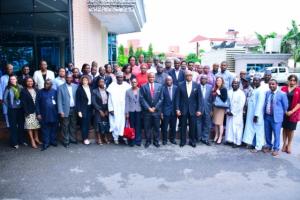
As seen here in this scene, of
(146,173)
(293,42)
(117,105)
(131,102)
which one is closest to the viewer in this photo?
(146,173)

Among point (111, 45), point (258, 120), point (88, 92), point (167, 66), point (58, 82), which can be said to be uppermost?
point (111, 45)

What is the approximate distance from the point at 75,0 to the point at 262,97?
6.26 m

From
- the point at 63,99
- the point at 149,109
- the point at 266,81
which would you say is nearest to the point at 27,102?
the point at 63,99

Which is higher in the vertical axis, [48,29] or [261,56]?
[48,29]

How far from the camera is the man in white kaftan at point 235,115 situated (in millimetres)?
7148

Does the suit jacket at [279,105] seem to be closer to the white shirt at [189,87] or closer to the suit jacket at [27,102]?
the white shirt at [189,87]

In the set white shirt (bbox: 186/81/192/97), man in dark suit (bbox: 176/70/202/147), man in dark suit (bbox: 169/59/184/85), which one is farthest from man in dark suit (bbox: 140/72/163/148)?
man in dark suit (bbox: 169/59/184/85)

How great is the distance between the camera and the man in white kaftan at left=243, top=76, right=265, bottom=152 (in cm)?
690

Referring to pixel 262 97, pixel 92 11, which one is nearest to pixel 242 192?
pixel 262 97

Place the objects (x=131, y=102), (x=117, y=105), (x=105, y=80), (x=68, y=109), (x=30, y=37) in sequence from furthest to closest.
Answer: (x=30, y=37), (x=105, y=80), (x=117, y=105), (x=131, y=102), (x=68, y=109)

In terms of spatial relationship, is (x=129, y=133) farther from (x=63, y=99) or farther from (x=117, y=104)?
(x=63, y=99)

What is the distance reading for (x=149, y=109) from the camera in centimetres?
709

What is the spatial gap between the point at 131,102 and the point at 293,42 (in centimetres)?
3278

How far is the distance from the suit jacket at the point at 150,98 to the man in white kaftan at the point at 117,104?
0.48 metres
